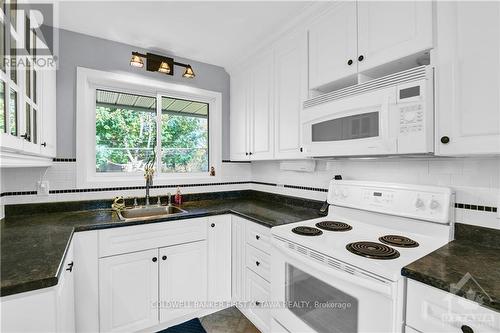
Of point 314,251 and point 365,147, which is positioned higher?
point 365,147

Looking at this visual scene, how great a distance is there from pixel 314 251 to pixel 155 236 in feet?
3.98

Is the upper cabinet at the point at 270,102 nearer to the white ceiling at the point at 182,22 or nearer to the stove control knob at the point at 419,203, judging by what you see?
the white ceiling at the point at 182,22

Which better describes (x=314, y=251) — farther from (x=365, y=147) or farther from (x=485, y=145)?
(x=485, y=145)

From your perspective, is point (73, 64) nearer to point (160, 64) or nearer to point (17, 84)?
point (160, 64)

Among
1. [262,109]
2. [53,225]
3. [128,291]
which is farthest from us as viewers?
[262,109]

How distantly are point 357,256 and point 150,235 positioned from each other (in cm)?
143

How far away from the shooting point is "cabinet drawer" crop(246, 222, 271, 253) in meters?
1.75

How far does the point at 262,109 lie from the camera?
2320 millimetres

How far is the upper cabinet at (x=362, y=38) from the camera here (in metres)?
1.22

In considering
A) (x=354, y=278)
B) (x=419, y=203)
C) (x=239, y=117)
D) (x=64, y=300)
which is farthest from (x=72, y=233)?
(x=419, y=203)

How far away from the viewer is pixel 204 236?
2.06 metres

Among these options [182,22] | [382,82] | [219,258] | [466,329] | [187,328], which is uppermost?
[182,22]

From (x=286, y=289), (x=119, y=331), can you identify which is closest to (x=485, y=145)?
(x=286, y=289)
